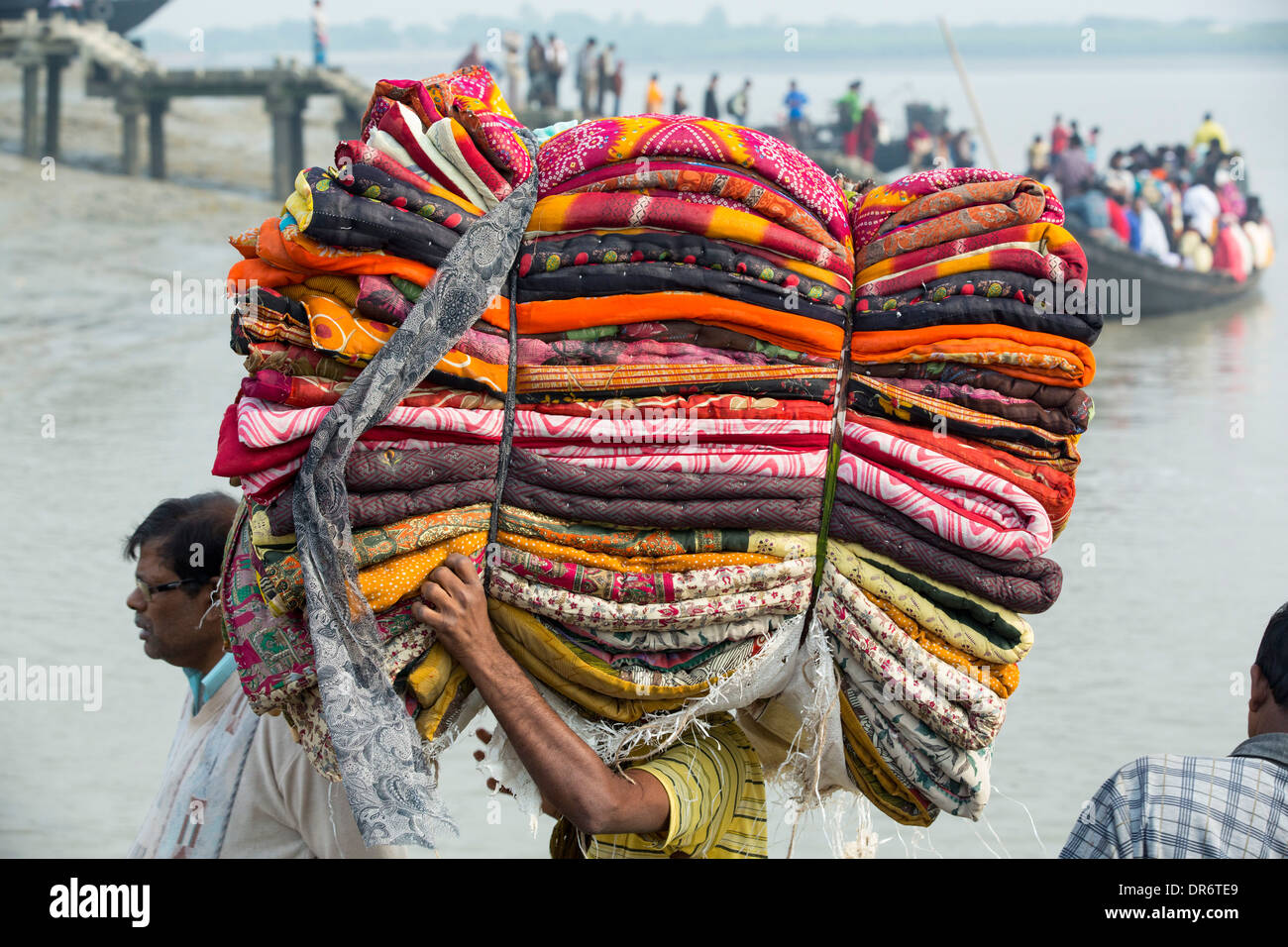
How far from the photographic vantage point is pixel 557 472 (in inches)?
76.7

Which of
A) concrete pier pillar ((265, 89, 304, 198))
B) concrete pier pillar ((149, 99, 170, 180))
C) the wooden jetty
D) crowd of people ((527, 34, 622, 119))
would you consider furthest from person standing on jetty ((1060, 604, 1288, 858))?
concrete pier pillar ((149, 99, 170, 180))

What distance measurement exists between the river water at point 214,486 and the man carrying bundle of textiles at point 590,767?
298 millimetres

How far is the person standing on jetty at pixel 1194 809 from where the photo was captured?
5.97 ft

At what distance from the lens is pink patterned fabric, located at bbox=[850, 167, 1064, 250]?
207 cm

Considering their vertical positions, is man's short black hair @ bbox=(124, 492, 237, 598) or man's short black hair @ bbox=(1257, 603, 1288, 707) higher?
man's short black hair @ bbox=(1257, 603, 1288, 707)

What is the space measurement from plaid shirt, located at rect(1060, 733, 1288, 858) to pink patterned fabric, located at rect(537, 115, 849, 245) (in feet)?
2.90

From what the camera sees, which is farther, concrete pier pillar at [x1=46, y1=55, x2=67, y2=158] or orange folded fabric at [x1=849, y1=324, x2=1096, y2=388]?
concrete pier pillar at [x1=46, y1=55, x2=67, y2=158]

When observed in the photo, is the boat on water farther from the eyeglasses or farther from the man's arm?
the man's arm

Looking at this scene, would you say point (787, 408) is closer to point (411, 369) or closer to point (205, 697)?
point (411, 369)

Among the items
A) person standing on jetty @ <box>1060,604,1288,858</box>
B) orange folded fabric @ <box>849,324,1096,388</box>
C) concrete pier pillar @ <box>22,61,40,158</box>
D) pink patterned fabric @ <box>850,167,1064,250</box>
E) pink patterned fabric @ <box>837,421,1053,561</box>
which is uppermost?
pink patterned fabric @ <box>850,167,1064,250</box>

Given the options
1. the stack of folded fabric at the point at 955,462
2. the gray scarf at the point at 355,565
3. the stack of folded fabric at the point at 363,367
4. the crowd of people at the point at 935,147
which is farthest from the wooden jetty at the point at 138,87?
the stack of folded fabric at the point at 955,462

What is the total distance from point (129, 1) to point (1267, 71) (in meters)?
62.2

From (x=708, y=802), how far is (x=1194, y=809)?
0.72 meters
